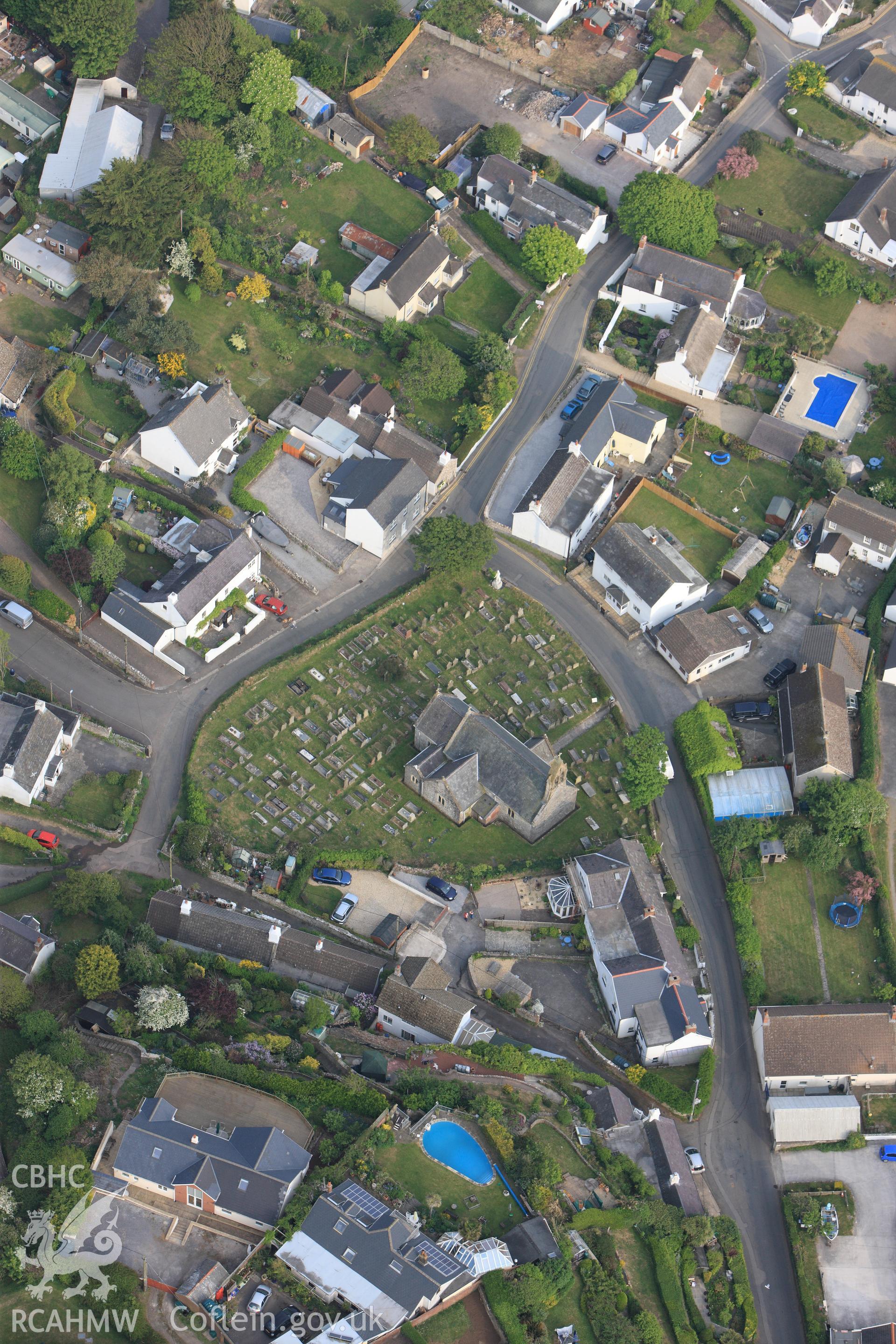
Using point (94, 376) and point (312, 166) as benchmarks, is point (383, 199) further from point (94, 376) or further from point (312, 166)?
point (94, 376)

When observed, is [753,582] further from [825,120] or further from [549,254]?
[825,120]

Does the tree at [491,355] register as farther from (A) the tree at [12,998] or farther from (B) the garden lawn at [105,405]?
(A) the tree at [12,998]

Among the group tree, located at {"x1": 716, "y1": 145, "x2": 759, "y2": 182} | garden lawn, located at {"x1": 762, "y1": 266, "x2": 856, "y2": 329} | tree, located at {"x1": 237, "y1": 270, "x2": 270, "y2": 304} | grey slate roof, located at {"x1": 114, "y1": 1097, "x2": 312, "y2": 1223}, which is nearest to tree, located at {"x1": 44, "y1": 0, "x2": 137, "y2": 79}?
tree, located at {"x1": 237, "y1": 270, "x2": 270, "y2": 304}

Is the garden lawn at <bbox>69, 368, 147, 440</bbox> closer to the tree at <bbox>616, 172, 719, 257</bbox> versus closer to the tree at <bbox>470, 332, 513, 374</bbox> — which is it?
the tree at <bbox>470, 332, 513, 374</bbox>

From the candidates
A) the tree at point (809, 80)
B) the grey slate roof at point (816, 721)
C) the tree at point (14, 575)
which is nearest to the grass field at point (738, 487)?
the grey slate roof at point (816, 721)

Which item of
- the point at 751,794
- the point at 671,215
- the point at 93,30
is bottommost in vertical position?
the point at 751,794

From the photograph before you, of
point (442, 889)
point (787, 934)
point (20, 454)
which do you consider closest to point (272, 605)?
point (20, 454)

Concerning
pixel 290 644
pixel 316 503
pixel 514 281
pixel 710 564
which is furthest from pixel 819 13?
pixel 290 644
